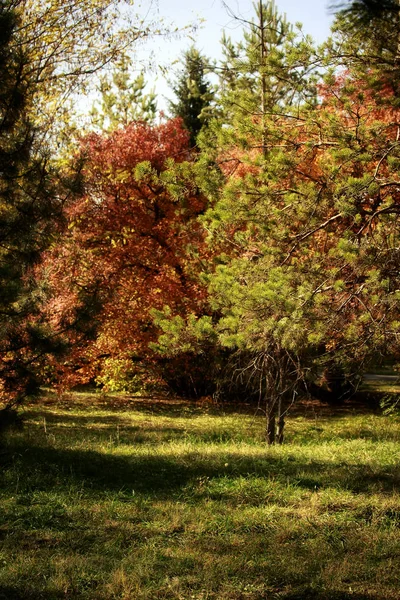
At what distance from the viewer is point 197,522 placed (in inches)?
212

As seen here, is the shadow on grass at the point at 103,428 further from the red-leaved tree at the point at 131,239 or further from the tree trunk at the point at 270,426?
the tree trunk at the point at 270,426

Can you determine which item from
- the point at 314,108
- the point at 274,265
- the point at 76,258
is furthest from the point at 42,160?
the point at 76,258

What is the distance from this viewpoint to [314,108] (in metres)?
9.28

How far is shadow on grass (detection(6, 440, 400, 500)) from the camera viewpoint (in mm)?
6625

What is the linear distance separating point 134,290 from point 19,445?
7.67m

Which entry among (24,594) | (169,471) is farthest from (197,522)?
(169,471)

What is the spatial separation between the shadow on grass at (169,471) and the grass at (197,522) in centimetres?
2

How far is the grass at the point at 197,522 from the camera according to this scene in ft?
13.7

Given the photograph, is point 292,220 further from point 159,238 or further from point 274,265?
point 159,238

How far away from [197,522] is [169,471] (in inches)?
81.8

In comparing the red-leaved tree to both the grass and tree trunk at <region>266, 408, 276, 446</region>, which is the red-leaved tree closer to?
tree trunk at <region>266, 408, 276, 446</region>

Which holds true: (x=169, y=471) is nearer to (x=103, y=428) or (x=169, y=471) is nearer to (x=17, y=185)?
(x=17, y=185)

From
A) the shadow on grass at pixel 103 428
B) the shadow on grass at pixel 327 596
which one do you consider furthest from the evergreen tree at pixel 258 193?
the shadow on grass at pixel 327 596

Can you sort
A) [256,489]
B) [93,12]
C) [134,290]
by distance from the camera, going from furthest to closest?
1. [134,290]
2. [93,12]
3. [256,489]
